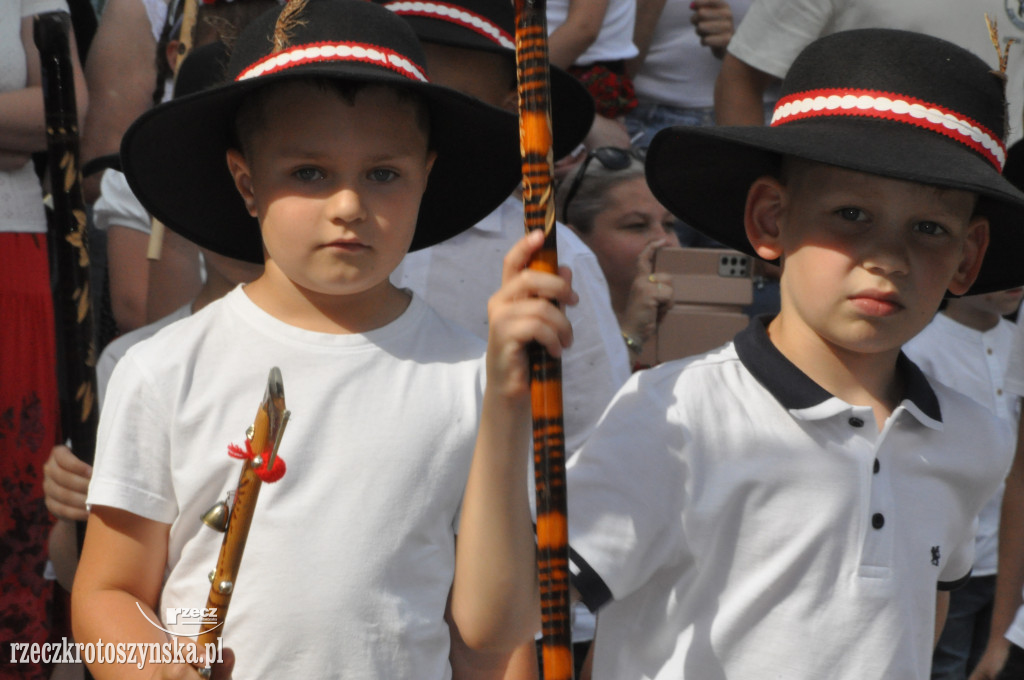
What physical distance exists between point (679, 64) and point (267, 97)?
2.91m

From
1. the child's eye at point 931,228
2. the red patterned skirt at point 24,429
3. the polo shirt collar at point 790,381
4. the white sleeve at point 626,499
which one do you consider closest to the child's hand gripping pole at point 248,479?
the white sleeve at point 626,499

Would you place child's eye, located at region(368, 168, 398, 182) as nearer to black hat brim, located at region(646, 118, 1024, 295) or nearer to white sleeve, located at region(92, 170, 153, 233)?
black hat brim, located at region(646, 118, 1024, 295)

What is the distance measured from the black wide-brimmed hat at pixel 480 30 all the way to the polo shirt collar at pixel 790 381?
29.1 inches

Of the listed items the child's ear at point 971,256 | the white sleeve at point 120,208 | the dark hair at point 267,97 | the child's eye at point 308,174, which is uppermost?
the dark hair at point 267,97

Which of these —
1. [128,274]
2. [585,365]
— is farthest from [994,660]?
[128,274]

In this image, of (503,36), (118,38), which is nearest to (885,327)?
(503,36)

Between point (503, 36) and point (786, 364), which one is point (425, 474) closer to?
point (786, 364)

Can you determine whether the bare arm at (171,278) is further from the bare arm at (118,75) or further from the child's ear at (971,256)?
the child's ear at (971,256)

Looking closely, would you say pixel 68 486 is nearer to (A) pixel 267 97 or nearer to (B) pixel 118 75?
(A) pixel 267 97

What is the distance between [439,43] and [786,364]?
1.32 metres

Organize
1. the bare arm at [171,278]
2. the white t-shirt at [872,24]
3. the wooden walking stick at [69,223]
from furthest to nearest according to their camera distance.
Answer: the white t-shirt at [872,24], the bare arm at [171,278], the wooden walking stick at [69,223]

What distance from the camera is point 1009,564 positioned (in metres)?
3.19

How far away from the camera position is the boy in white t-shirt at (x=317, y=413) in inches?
76.0

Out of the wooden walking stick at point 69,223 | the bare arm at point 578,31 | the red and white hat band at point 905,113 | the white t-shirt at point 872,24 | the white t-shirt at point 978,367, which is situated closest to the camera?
the red and white hat band at point 905,113
